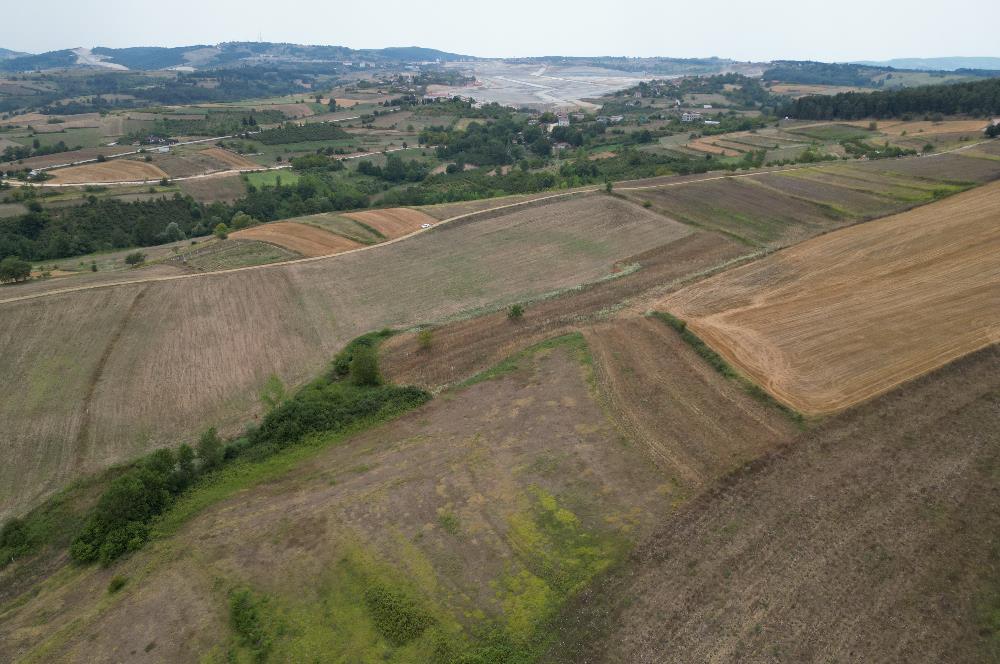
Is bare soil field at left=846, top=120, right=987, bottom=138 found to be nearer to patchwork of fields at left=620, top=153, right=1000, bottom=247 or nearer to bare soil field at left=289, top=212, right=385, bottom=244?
patchwork of fields at left=620, top=153, right=1000, bottom=247

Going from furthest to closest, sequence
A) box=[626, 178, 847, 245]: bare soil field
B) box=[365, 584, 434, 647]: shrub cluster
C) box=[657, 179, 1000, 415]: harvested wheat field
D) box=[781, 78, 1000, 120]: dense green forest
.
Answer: box=[781, 78, 1000, 120]: dense green forest
box=[626, 178, 847, 245]: bare soil field
box=[657, 179, 1000, 415]: harvested wheat field
box=[365, 584, 434, 647]: shrub cluster

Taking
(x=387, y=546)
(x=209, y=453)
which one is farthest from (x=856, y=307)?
(x=209, y=453)

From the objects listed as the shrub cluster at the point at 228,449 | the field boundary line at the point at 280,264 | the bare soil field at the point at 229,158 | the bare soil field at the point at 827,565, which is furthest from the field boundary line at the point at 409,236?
the bare soil field at the point at 229,158

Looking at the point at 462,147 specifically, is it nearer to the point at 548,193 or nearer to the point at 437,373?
the point at 548,193

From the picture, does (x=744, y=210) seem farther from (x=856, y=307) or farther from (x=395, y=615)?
(x=395, y=615)

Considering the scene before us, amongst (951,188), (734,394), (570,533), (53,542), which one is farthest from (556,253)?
(951,188)

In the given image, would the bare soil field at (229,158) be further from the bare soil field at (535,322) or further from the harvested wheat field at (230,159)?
the bare soil field at (535,322)

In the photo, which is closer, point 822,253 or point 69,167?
point 822,253

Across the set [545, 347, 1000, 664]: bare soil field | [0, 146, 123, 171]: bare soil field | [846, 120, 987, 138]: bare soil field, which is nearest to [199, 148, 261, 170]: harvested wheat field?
[0, 146, 123, 171]: bare soil field
